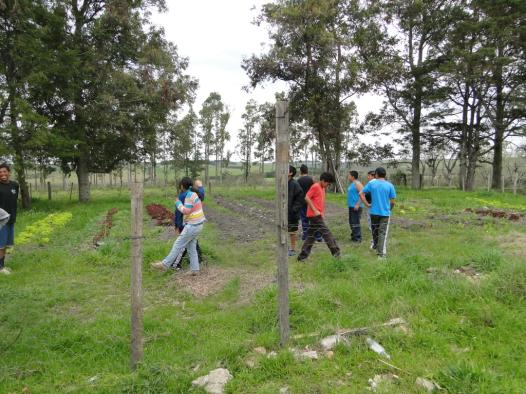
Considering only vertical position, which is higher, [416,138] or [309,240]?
[416,138]

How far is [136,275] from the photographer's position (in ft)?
12.7

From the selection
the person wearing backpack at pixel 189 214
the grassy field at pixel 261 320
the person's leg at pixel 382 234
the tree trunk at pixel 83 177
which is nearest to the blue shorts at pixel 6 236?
the grassy field at pixel 261 320

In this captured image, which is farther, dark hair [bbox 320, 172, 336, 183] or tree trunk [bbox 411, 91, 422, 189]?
tree trunk [bbox 411, 91, 422, 189]

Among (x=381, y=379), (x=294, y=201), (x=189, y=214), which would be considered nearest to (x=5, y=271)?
(x=189, y=214)

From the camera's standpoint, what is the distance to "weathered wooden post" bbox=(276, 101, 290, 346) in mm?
3928

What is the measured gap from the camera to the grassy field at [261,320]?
356cm

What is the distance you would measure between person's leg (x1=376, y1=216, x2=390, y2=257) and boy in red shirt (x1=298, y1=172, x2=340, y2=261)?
3.11 feet

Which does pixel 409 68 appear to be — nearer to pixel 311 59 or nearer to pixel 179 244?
pixel 311 59

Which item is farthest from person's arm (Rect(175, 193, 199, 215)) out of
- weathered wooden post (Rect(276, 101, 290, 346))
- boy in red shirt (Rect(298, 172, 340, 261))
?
weathered wooden post (Rect(276, 101, 290, 346))

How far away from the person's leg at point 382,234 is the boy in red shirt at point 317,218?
0.95m

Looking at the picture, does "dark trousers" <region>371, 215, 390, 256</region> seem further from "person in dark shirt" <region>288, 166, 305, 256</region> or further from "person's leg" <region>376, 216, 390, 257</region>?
"person in dark shirt" <region>288, 166, 305, 256</region>

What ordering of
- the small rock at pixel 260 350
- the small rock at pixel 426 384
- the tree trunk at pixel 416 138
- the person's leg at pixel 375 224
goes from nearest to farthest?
the small rock at pixel 426 384, the small rock at pixel 260 350, the person's leg at pixel 375 224, the tree trunk at pixel 416 138

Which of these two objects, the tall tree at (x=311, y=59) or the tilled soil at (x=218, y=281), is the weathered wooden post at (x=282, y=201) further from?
the tall tree at (x=311, y=59)

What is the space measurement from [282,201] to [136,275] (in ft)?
5.55
